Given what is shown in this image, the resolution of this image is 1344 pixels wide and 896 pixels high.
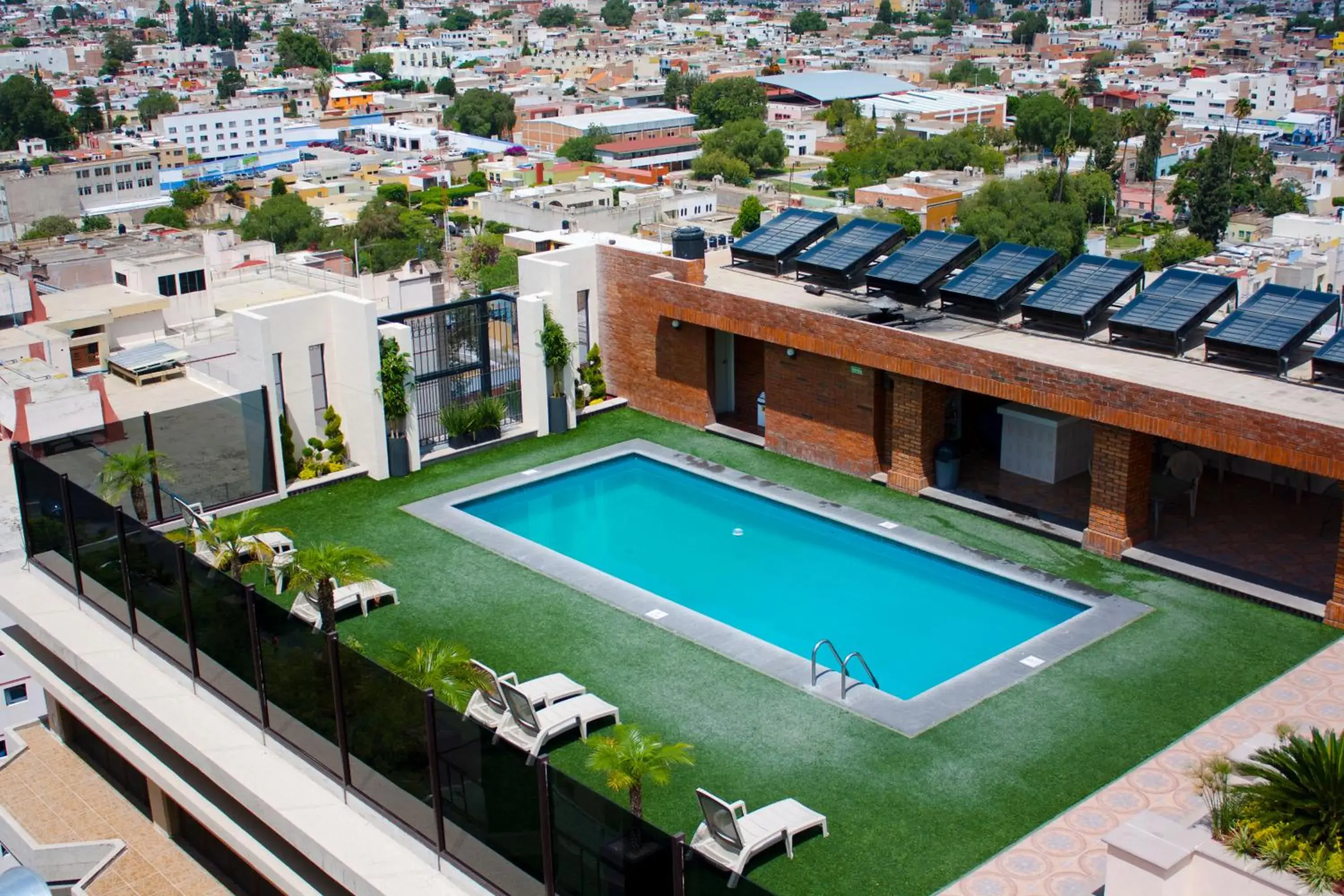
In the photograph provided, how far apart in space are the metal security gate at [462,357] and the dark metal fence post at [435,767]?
546 inches

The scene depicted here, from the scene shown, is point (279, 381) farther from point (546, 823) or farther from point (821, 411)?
point (546, 823)

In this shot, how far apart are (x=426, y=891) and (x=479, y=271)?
249ft

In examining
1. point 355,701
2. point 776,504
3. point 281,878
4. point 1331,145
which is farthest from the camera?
point 1331,145

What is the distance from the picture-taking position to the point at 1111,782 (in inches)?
548

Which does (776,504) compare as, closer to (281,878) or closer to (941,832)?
(941,832)

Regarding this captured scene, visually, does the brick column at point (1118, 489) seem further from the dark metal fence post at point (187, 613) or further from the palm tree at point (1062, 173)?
the palm tree at point (1062, 173)

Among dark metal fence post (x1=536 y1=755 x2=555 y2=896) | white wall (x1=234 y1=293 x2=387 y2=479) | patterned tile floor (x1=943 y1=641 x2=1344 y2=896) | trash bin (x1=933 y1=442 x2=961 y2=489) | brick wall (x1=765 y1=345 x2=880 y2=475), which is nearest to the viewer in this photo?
dark metal fence post (x1=536 y1=755 x2=555 y2=896)

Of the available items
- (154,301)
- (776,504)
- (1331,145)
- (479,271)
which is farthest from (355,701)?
(1331,145)

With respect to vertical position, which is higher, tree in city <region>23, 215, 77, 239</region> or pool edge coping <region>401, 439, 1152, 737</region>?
pool edge coping <region>401, 439, 1152, 737</region>

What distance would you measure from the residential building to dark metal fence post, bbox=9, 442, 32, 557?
129m

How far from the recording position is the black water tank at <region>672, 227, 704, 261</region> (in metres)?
24.7

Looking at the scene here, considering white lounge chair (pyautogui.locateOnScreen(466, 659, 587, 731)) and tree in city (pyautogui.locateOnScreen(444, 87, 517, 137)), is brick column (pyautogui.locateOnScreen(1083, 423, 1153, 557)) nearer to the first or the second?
white lounge chair (pyautogui.locateOnScreen(466, 659, 587, 731))

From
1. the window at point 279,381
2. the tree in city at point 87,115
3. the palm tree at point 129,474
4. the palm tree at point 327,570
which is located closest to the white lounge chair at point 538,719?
the palm tree at point 327,570

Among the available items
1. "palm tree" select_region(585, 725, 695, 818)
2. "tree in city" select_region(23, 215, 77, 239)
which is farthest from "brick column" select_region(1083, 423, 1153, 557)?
"tree in city" select_region(23, 215, 77, 239)
